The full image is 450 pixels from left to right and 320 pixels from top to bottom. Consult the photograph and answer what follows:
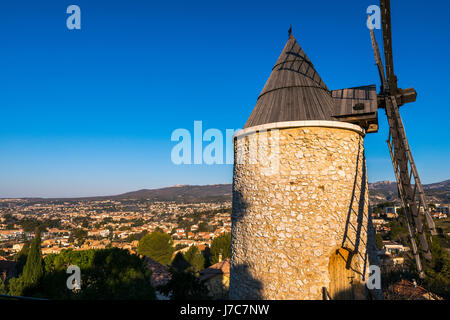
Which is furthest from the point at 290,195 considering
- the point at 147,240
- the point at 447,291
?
the point at 147,240

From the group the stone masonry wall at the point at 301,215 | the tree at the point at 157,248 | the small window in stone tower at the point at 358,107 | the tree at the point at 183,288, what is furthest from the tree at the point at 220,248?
the small window in stone tower at the point at 358,107

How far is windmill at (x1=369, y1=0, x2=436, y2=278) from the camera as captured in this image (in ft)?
18.1

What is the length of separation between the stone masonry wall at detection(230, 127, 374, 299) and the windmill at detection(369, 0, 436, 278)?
97 cm

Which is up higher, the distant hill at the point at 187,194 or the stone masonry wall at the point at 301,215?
the stone masonry wall at the point at 301,215

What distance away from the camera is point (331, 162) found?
222 inches

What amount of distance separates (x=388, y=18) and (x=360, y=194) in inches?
172

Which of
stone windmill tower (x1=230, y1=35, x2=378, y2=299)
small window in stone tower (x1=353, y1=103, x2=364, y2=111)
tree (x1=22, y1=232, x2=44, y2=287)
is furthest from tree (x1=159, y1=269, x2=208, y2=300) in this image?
small window in stone tower (x1=353, y1=103, x2=364, y2=111)

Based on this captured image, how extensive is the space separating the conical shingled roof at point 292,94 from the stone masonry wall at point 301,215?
532 mm

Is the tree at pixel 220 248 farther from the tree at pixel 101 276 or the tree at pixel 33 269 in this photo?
the tree at pixel 33 269

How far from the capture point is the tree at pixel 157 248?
32094 mm

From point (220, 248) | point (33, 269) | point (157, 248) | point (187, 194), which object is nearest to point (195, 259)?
point (220, 248)

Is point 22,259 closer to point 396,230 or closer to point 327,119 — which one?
point 327,119

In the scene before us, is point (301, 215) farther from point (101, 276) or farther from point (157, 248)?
point (157, 248)

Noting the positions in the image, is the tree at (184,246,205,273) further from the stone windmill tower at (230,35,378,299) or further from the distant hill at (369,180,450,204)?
the distant hill at (369,180,450,204)
